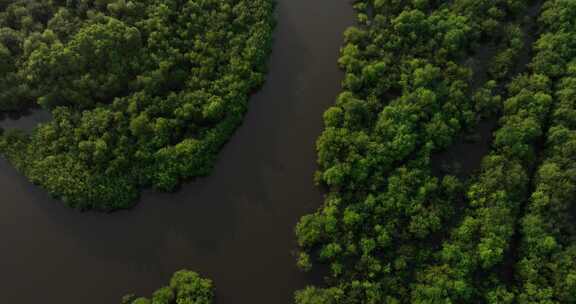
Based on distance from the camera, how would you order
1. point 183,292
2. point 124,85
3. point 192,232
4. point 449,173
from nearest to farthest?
point 183,292
point 192,232
point 449,173
point 124,85

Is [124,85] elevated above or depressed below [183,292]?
above

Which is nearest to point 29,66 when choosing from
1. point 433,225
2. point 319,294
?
point 319,294

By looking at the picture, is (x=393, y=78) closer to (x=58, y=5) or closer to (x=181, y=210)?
(x=181, y=210)

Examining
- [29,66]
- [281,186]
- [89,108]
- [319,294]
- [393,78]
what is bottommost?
[319,294]

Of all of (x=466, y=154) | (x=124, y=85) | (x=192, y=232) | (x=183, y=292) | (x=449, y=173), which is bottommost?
(x=183, y=292)

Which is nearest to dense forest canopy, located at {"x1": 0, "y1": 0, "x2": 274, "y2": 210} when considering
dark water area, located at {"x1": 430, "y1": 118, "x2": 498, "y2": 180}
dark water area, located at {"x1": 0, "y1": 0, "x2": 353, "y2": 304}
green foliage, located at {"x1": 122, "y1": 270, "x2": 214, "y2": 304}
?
dark water area, located at {"x1": 0, "y1": 0, "x2": 353, "y2": 304}

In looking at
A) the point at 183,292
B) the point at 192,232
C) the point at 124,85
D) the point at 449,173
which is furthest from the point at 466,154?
the point at 124,85

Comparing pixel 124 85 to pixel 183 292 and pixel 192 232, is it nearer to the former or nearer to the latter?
pixel 192 232
